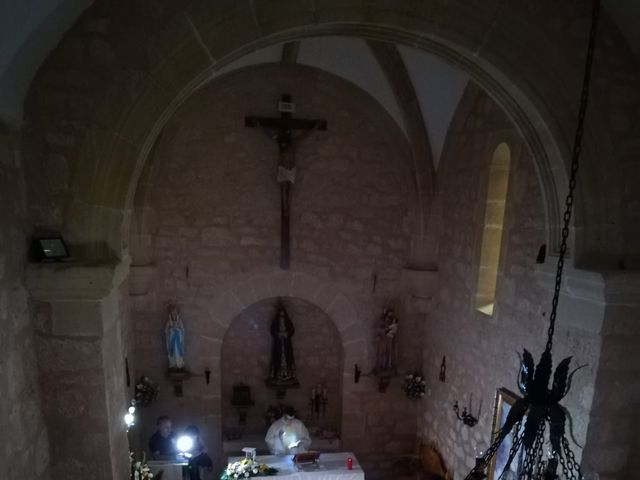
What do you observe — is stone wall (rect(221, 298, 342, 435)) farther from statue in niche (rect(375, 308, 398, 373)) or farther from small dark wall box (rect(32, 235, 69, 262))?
small dark wall box (rect(32, 235, 69, 262))

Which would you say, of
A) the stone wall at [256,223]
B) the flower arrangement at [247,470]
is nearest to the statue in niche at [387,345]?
the stone wall at [256,223]

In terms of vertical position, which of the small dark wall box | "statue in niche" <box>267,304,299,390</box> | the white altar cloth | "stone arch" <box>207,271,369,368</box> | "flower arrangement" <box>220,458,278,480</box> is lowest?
the white altar cloth

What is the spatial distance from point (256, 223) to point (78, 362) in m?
3.73

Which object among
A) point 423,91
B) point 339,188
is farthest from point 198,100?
point 423,91

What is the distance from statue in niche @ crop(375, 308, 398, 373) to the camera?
665 centimetres

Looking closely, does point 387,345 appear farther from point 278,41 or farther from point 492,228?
point 278,41

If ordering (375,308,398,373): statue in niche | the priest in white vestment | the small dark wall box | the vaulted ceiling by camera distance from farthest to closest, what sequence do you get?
(375,308,398,373): statue in niche < the priest in white vestment < the small dark wall box < the vaulted ceiling

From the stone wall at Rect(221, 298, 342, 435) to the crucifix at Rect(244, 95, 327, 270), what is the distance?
1.47m

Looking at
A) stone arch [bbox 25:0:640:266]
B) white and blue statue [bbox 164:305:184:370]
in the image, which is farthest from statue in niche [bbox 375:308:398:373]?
stone arch [bbox 25:0:640:266]

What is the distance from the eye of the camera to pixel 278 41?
3.04 metres

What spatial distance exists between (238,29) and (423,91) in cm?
342

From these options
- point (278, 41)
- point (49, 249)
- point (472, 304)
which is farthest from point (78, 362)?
point (472, 304)

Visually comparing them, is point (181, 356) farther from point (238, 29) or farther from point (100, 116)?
point (238, 29)

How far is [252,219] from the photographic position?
636cm
